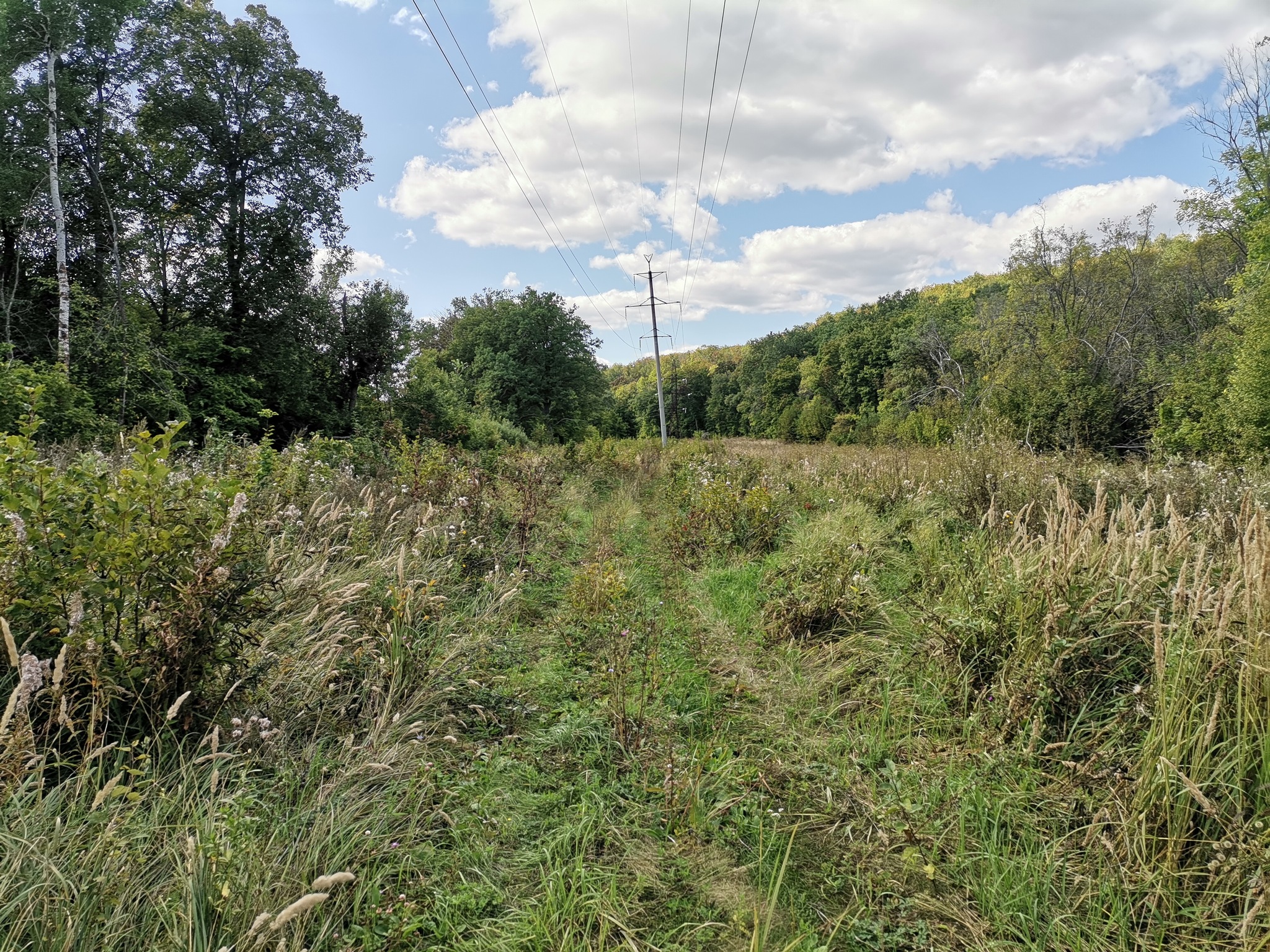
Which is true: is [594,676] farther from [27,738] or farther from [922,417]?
[922,417]

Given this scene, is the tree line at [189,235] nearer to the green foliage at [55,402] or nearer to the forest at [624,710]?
the green foliage at [55,402]

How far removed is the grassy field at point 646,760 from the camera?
1.96 metres

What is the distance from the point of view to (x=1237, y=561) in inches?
96.7

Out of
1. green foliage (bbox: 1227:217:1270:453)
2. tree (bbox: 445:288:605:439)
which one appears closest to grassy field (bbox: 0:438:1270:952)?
green foliage (bbox: 1227:217:1270:453)

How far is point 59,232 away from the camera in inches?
529

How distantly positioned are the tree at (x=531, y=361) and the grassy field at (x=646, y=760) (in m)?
29.8

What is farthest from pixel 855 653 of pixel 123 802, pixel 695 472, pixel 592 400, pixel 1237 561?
pixel 592 400

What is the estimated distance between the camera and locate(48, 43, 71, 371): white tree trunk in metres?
13.1

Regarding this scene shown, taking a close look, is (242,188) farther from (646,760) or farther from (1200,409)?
(1200,409)

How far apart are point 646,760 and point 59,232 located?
61.0 feet

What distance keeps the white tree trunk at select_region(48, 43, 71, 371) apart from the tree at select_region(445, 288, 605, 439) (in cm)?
1999

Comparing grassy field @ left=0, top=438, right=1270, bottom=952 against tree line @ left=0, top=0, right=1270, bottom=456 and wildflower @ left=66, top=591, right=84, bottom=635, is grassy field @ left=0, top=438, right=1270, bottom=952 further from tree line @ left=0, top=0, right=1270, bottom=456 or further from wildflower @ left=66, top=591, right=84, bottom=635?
tree line @ left=0, top=0, right=1270, bottom=456

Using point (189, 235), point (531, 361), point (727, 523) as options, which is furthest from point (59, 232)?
point (531, 361)

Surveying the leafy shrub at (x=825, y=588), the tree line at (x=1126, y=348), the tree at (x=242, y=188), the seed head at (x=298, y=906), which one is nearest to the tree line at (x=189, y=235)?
the tree at (x=242, y=188)
